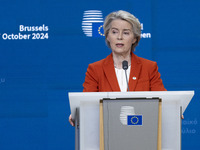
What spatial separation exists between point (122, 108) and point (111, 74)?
0.65 m

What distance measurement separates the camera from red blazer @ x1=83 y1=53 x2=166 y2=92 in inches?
99.5

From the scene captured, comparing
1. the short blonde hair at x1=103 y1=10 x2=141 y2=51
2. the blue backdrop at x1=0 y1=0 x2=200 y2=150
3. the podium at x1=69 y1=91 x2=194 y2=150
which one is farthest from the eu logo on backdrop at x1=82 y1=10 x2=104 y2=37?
the podium at x1=69 y1=91 x2=194 y2=150

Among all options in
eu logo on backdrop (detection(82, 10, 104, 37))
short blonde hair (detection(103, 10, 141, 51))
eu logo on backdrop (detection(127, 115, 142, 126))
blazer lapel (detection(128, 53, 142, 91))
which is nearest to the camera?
eu logo on backdrop (detection(127, 115, 142, 126))

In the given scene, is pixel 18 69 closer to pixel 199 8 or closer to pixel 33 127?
pixel 33 127

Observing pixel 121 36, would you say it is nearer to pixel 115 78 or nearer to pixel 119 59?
pixel 119 59

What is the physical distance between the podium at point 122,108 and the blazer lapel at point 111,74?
0.57m

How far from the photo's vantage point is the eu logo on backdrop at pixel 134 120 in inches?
75.8

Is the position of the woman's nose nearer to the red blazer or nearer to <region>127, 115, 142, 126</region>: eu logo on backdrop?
the red blazer

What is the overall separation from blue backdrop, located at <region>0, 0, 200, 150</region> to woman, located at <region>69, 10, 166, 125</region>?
1316 millimetres

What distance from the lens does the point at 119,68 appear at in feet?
8.66

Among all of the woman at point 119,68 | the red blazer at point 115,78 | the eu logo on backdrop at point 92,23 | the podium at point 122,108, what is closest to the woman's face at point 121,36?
the woman at point 119,68

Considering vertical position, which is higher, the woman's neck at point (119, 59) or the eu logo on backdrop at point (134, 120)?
the woman's neck at point (119, 59)

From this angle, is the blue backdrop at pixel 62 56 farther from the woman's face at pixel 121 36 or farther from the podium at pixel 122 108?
the podium at pixel 122 108

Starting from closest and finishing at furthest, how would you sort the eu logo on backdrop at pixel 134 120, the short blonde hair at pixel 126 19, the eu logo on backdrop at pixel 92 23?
the eu logo on backdrop at pixel 134 120, the short blonde hair at pixel 126 19, the eu logo on backdrop at pixel 92 23
